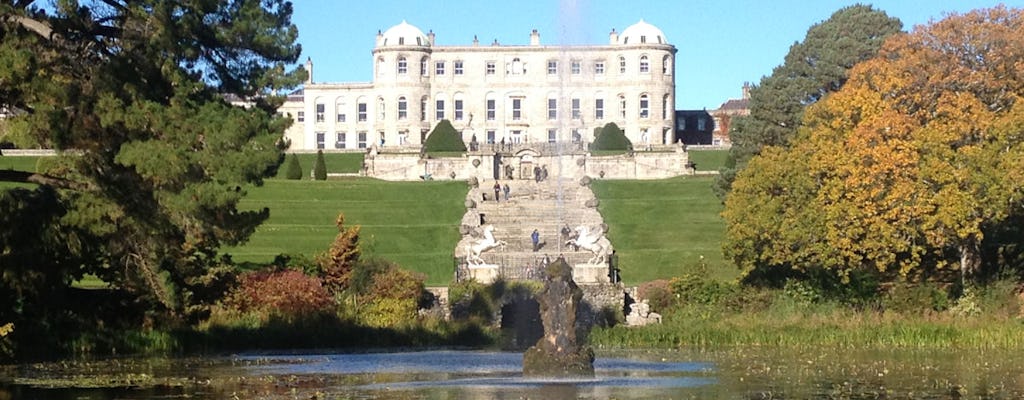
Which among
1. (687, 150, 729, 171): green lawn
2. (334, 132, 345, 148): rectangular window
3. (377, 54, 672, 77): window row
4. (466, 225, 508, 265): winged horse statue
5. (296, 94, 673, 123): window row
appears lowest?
(466, 225, 508, 265): winged horse statue

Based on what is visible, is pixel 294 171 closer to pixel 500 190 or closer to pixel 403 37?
pixel 500 190

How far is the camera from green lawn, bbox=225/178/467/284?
51.1 meters

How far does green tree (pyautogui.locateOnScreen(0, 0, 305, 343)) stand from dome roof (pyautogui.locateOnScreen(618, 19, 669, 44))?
7251cm

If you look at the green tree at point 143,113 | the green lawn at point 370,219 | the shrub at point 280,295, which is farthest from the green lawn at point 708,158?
the green tree at point 143,113

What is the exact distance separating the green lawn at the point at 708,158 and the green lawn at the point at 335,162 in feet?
50.5

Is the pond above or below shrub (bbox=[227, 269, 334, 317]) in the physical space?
below

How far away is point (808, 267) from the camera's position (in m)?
40.9

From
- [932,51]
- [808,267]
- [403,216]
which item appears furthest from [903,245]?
[403,216]

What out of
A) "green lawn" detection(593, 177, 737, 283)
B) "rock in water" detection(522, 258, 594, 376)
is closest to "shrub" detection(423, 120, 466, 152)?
"green lawn" detection(593, 177, 737, 283)

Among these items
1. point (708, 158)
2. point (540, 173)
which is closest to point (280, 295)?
point (540, 173)

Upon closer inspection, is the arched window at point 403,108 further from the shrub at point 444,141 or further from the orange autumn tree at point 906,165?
the orange autumn tree at point 906,165

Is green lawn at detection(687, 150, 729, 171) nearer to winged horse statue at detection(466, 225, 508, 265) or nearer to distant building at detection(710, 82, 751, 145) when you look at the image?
distant building at detection(710, 82, 751, 145)

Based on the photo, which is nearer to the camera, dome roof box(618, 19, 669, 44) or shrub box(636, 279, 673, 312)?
shrub box(636, 279, 673, 312)

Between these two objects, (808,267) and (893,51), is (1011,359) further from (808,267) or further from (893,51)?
(893,51)
